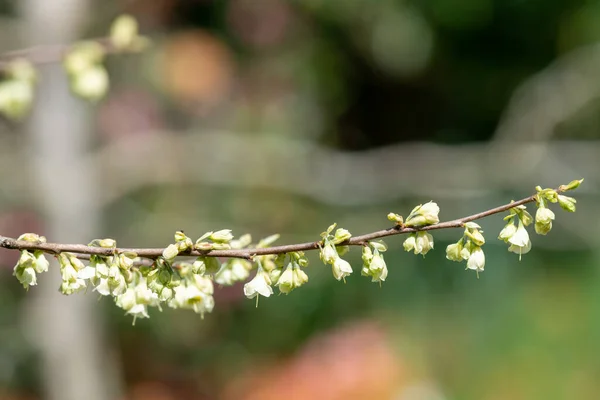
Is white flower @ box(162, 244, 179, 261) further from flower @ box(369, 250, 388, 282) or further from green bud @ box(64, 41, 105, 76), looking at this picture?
green bud @ box(64, 41, 105, 76)

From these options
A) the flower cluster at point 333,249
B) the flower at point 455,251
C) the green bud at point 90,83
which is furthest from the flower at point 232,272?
the green bud at point 90,83

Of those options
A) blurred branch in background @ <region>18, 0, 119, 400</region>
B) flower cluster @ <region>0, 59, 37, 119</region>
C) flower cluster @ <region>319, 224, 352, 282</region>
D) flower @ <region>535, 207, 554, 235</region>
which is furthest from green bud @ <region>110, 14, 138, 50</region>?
blurred branch in background @ <region>18, 0, 119, 400</region>

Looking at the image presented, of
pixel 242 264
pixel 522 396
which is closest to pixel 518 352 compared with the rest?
pixel 522 396

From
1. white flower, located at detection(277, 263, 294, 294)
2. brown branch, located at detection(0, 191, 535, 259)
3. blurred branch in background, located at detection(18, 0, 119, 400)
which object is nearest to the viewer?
brown branch, located at detection(0, 191, 535, 259)

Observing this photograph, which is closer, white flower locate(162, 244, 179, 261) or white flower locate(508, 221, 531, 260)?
white flower locate(162, 244, 179, 261)

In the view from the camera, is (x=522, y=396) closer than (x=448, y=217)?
Yes

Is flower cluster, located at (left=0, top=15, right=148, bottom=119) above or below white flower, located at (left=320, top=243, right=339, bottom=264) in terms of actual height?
above

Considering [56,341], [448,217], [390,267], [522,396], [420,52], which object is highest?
[420,52]

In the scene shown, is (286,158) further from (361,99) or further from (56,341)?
(361,99)
